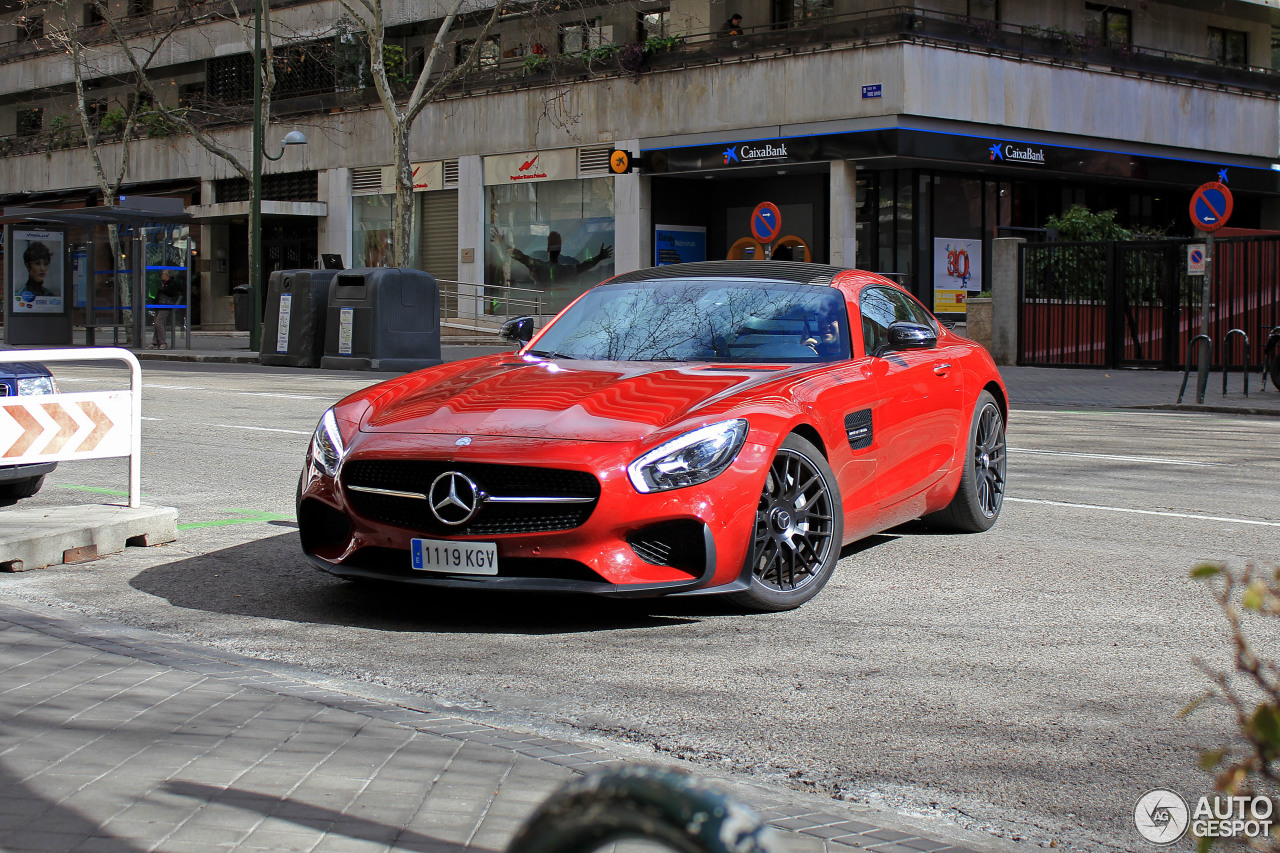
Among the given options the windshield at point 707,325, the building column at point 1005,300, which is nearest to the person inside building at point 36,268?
the building column at point 1005,300

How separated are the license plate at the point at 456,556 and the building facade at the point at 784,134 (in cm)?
2747

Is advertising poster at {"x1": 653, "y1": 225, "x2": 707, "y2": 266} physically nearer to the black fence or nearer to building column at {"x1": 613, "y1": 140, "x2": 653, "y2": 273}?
building column at {"x1": 613, "y1": 140, "x2": 653, "y2": 273}

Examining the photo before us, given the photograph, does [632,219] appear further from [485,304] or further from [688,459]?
[688,459]

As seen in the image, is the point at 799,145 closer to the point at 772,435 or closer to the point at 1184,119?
the point at 1184,119

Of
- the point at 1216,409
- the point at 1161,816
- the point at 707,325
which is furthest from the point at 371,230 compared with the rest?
the point at 1161,816

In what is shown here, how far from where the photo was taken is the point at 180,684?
4.53 meters

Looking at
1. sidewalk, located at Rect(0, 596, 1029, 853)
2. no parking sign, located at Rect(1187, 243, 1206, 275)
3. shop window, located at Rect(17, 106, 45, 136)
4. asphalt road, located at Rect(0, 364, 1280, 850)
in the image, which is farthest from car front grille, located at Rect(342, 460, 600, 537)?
shop window, located at Rect(17, 106, 45, 136)

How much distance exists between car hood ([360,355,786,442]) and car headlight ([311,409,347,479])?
14 centimetres

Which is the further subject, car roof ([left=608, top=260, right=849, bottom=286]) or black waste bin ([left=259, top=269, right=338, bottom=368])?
black waste bin ([left=259, top=269, right=338, bottom=368])

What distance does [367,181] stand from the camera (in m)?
44.1

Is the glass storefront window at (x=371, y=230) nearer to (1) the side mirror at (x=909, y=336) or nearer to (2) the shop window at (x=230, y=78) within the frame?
(2) the shop window at (x=230, y=78)

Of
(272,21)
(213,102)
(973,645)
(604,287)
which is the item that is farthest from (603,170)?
(973,645)

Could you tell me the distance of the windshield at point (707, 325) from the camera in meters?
6.54

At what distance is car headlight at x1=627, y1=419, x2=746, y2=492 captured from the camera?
5.25 metres
